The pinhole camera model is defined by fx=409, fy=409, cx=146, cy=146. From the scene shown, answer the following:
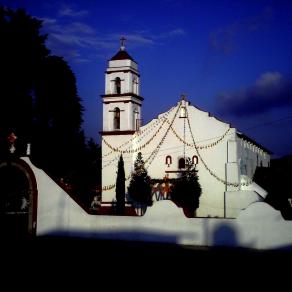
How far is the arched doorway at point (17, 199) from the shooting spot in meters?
21.3

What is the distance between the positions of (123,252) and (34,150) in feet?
60.6

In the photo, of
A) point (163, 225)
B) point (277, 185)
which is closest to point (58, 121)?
point (277, 185)

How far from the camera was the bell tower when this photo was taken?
33.9 metres

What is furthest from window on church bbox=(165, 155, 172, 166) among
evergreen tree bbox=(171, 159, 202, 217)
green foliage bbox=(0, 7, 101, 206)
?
green foliage bbox=(0, 7, 101, 206)

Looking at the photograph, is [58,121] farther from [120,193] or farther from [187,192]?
[187,192]

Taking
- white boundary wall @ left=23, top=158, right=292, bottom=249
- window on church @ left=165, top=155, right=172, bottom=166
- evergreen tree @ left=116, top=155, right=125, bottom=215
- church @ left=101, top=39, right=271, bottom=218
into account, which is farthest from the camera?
window on church @ left=165, top=155, right=172, bottom=166

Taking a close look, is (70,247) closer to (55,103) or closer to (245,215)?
(245,215)

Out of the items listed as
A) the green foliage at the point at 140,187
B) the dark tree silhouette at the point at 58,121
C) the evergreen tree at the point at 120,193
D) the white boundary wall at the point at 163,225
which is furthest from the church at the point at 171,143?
the white boundary wall at the point at 163,225

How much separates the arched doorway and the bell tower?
361 inches

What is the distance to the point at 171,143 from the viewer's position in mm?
33625

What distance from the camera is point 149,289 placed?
10.4 m

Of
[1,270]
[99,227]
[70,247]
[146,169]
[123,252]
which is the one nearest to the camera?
[1,270]

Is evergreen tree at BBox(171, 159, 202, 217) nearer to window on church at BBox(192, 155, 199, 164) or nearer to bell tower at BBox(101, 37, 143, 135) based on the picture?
window on church at BBox(192, 155, 199, 164)

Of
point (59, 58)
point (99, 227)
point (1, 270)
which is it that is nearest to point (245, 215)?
point (99, 227)
